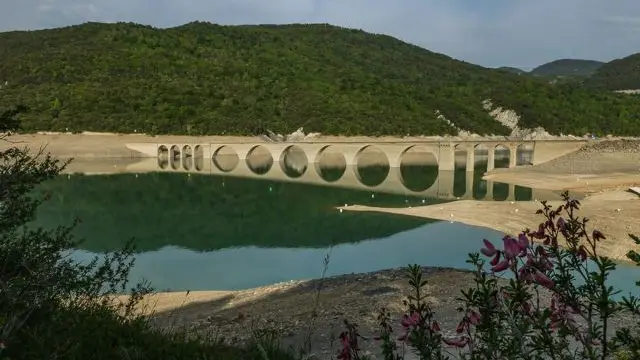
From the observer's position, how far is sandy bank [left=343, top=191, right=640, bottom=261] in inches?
1086

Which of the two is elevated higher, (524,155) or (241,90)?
(241,90)

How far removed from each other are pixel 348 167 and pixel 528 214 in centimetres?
3312

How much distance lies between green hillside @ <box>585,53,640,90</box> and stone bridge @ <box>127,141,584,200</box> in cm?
11994

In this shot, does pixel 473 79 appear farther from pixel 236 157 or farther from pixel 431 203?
pixel 431 203

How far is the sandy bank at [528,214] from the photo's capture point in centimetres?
2758

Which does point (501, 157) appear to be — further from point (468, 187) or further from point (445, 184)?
point (468, 187)

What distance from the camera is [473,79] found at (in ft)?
445

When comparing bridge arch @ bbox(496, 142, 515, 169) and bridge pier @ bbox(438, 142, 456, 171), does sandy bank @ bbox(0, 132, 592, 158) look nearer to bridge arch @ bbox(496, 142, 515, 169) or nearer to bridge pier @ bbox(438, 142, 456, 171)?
bridge pier @ bbox(438, 142, 456, 171)

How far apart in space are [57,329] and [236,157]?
226 ft

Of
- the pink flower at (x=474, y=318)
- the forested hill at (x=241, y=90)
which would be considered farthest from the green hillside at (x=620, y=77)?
the pink flower at (x=474, y=318)

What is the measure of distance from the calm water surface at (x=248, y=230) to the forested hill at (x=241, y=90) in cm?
2817

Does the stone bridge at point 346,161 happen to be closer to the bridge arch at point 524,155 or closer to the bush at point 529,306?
the bridge arch at point 524,155

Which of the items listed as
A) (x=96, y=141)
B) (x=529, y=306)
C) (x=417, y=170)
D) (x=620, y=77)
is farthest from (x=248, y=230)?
(x=620, y=77)

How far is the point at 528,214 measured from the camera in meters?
31.5
